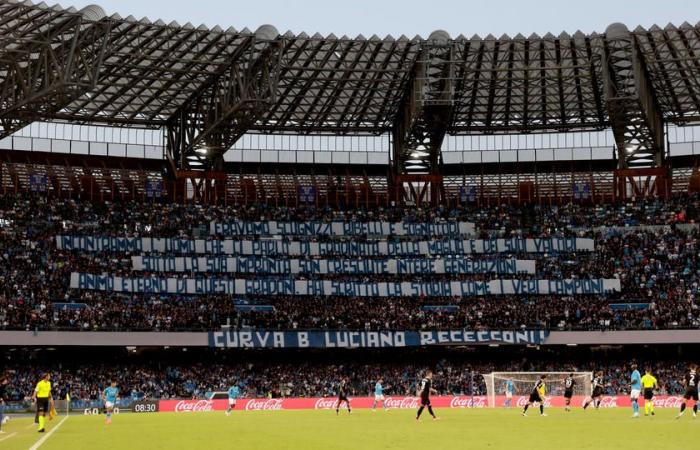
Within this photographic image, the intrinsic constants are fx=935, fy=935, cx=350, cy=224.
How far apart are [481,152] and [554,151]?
6.89 meters

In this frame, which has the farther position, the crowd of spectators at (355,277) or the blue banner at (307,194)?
the blue banner at (307,194)

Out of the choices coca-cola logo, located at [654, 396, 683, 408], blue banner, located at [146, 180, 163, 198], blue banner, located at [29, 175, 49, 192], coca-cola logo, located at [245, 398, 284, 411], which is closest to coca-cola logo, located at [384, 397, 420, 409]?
coca-cola logo, located at [245, 398, 284, 411]

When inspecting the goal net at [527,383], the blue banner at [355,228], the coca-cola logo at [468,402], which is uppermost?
the blue banner at [355,228]

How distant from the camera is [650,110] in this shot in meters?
73.7

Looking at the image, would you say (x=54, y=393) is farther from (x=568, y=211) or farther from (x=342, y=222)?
(x=568, y=211)

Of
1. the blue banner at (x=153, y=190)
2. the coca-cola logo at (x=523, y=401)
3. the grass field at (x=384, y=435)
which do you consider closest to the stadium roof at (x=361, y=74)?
the blue banner at (x=153, y=190)

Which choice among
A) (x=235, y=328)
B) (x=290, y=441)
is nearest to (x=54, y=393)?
(x=235, y=328)

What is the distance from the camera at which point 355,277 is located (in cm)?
7731

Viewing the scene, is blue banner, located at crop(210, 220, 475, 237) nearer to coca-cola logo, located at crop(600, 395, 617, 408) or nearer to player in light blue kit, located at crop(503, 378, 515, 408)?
player in light blue kit, located at crop(503, 378, 515, 408)

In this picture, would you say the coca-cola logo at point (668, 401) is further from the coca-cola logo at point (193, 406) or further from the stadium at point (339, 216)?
the coca-cola logo at point (193, 406)

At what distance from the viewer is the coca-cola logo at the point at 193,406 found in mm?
57781

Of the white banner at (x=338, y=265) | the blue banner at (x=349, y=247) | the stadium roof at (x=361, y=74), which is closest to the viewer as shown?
the stadium roof at (x=361, y=74)

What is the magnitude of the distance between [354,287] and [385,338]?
22.8 ft

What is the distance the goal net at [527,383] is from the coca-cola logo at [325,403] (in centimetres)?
992
